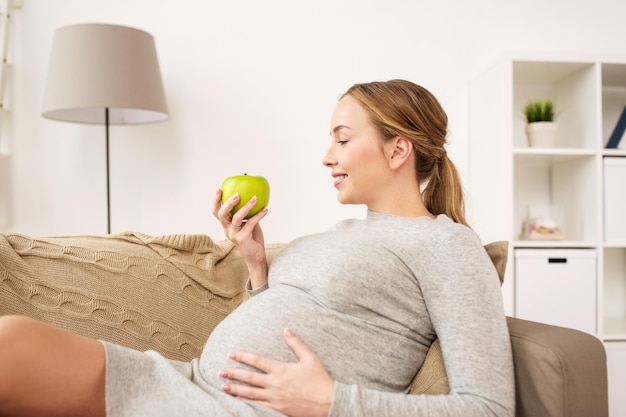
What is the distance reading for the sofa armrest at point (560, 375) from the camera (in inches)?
36.2

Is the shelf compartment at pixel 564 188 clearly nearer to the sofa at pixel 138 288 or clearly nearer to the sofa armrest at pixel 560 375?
the sofa at pixel 138 288

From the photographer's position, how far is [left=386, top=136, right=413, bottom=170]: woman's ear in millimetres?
1252

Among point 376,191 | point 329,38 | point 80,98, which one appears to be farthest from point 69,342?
point 329,38

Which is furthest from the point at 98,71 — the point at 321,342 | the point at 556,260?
the point at 556,260

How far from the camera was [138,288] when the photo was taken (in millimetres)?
1395

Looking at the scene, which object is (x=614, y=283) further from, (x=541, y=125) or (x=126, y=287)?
(x=126, y=287)

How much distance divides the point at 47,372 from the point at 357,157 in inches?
28.0

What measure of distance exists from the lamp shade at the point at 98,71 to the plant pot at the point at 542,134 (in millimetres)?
1491

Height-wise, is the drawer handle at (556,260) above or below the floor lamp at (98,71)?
below

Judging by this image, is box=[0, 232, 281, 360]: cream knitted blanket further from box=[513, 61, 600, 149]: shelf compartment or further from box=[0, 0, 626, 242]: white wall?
box=[513, 61, 600, 149]: shelf compartment

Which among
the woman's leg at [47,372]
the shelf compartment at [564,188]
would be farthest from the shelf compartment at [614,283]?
the woman's leg at [47,372]

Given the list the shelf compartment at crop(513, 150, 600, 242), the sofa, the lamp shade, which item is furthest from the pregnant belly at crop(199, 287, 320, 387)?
the shelf compartment at crop(513, 150, 600, 242)

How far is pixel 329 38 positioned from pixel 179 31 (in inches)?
25.5

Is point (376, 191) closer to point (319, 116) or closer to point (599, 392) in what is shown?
point (599, 392)
